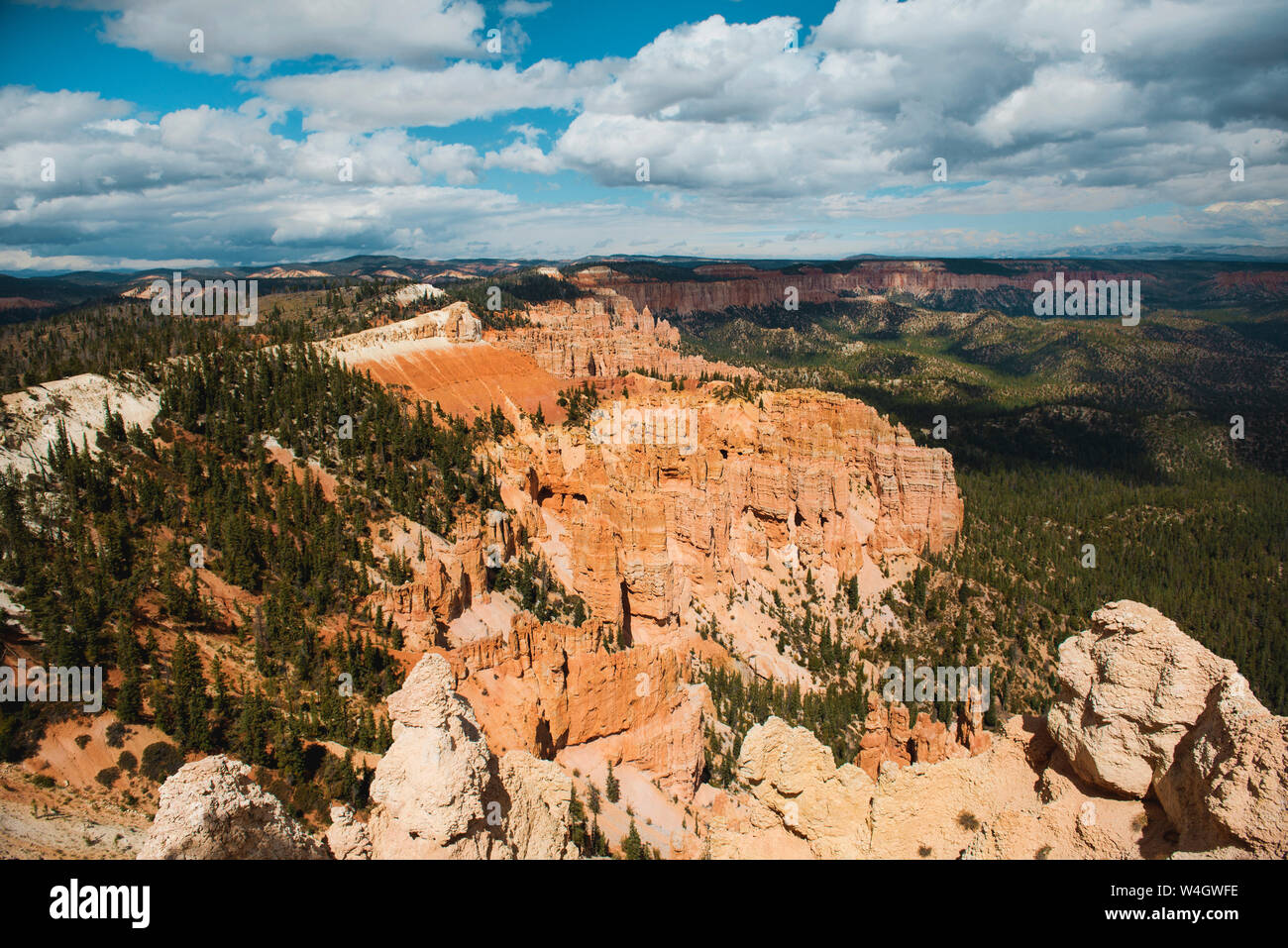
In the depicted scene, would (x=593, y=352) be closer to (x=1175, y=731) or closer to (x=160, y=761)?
(x=160, y=761)

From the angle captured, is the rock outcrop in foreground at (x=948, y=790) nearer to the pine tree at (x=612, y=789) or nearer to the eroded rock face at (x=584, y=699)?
the eroded rock face at (x=584, y=699)

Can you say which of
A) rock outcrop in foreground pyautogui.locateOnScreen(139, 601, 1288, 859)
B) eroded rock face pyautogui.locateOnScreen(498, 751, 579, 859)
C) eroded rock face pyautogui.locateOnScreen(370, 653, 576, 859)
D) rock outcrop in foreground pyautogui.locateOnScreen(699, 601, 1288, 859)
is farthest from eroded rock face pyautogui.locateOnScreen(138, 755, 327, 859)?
rock outcrop in foreground pyautogui.locateOnScreen(699, 601, 1288, 859)

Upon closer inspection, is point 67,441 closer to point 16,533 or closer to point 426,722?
point 16,533

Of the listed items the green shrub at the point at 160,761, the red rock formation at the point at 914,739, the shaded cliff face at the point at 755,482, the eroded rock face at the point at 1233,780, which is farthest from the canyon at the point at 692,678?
the green shrub at the point at 160,761

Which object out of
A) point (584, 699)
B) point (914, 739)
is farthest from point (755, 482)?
point (584, 699)

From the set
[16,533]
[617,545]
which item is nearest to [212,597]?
[16,533]

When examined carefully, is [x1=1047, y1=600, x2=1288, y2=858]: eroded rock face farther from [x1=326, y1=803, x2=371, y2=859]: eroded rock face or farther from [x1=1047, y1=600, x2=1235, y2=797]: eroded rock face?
[x1=326, y1=803, x2=371, y2=859]: eroded rock face
